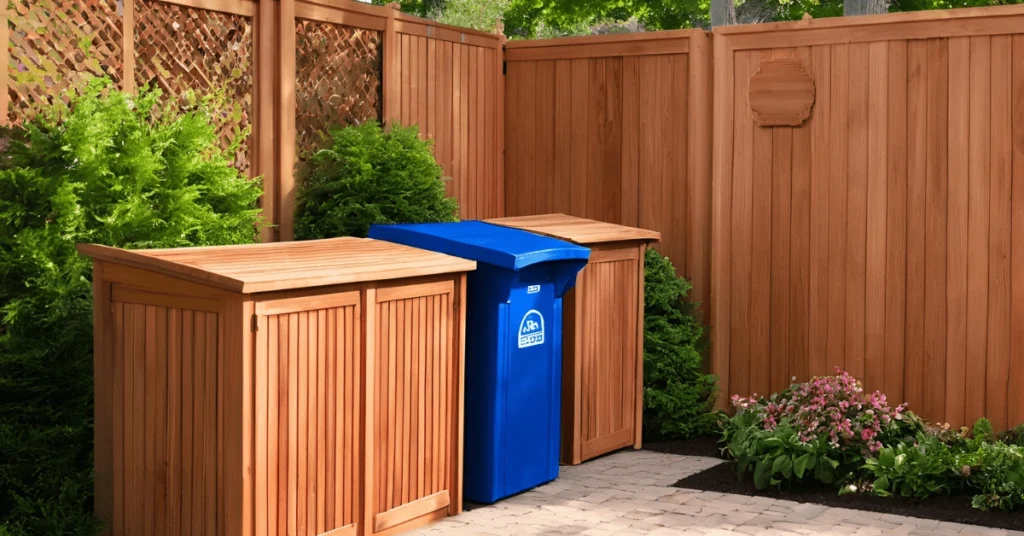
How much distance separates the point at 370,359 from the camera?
212 inches

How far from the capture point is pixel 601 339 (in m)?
7.30

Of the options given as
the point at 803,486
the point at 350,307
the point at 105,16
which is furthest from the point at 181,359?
the point at 803,486

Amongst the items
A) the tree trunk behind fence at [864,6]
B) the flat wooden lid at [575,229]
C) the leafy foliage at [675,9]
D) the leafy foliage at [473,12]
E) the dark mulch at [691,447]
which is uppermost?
the leafy foliage at [473,12]

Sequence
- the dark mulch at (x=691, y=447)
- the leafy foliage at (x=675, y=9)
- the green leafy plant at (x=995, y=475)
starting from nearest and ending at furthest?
the green leafy plant at (x=995, y=475) < the dark mulch at (x=691, y=447) < the leafy foliage at (x=675, y=9)

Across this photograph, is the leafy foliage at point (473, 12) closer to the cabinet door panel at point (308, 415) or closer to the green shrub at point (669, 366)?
the green shrub at point (669, 366)

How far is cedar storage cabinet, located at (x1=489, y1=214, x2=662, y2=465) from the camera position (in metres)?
7.11

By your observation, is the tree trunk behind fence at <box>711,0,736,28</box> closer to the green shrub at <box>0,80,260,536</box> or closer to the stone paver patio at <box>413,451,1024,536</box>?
the stone paver patio at <box>413,451,1024,536</box>

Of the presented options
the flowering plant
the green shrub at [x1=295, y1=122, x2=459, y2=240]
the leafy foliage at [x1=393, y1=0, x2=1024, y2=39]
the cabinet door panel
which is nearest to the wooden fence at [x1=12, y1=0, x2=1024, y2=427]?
the green shrub at [x1=295, y1=122, x2=459, y2=240]

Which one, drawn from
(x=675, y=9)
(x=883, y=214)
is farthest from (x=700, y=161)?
(x=675, y=9)

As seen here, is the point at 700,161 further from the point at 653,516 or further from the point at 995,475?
the point at 653,516

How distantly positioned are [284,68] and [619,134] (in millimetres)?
2687

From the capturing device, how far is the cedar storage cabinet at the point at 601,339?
7.11m

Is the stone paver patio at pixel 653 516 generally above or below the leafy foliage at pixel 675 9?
below

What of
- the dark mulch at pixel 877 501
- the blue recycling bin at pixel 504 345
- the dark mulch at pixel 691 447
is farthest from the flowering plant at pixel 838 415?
the blue recycling bin at pixel 504 345
